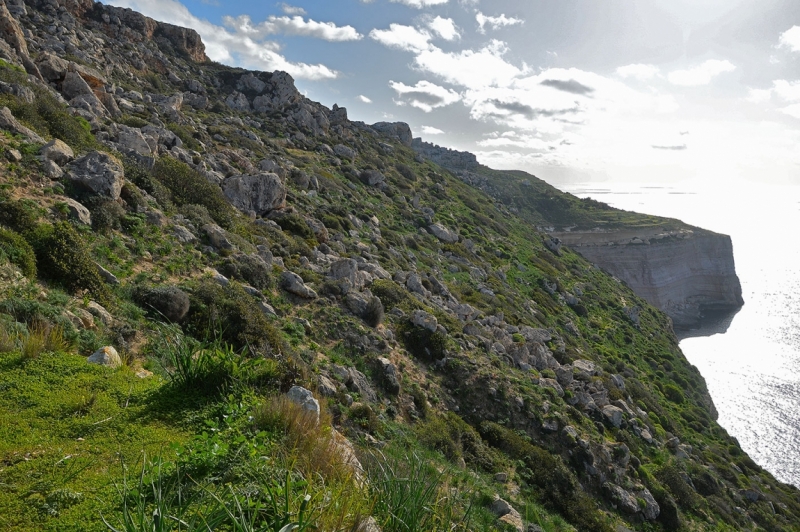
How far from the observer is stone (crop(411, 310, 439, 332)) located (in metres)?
17.2

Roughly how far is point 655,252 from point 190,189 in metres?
84.8

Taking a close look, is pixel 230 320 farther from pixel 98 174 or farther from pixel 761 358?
pixel 761 358

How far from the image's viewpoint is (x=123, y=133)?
1886 cm

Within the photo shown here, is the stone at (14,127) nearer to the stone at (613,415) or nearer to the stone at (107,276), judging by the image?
the stone at (107,276)

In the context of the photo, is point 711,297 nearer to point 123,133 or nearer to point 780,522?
point 780,522

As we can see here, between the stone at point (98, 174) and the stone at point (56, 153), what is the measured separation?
0.98ft

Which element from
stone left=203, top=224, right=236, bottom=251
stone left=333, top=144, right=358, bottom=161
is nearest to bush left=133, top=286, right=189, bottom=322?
stone left=203, top=224, right=236, bottom=251

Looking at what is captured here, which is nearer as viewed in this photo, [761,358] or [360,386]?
[360,386]

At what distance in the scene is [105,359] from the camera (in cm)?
595

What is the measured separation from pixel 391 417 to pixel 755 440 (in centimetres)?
4381

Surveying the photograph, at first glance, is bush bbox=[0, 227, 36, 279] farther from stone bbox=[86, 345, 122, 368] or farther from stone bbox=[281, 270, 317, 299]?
stone bbox=[281, 270, 317, 299]

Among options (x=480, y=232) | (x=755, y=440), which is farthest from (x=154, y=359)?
(x=755, y=440)

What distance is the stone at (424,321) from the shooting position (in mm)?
17234

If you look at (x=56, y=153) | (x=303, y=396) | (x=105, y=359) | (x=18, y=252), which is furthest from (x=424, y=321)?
(x=56, y=153)
